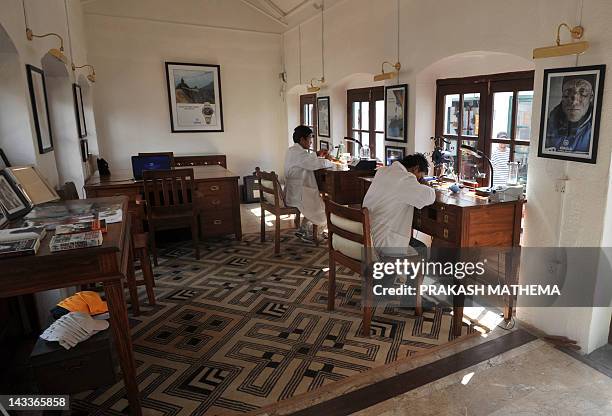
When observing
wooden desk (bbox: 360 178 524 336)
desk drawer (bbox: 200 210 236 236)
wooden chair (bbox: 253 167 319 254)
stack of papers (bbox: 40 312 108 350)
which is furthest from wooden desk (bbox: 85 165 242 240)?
wooden desk (bbox: 360 178 524 336)

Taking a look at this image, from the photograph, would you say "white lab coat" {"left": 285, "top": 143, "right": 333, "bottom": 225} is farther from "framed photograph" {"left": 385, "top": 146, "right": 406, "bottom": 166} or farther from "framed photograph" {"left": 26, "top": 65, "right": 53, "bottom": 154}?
"framed photograph" {"left": 26, "top": 65, "right": 53, "bottom": 154}

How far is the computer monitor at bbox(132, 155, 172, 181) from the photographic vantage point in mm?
4621

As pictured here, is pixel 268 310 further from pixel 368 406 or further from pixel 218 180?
pixel 218 180

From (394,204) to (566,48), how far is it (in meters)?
1.35

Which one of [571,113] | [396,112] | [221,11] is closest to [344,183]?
[396,112]

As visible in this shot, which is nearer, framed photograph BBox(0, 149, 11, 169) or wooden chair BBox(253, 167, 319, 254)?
framed photograph BBox(0, 149, 11, 169)

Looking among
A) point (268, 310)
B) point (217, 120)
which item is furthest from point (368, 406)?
point (217, 120)

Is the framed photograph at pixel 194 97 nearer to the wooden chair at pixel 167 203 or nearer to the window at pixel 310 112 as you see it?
the window at pixel 310 112

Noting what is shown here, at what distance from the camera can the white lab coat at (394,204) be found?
2812 millimetres

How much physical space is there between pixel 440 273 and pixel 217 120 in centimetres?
480

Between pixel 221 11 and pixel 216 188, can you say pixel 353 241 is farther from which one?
pixel 221 11

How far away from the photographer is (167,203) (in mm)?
4246

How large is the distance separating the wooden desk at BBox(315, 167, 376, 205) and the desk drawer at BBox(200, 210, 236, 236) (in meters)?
1.24

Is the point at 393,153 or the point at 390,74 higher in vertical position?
the point at 390,74
